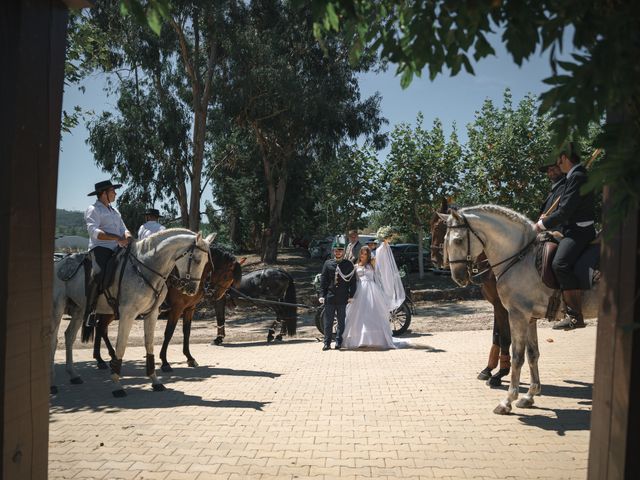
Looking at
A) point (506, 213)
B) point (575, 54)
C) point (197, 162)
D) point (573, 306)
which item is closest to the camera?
point (575, 54)

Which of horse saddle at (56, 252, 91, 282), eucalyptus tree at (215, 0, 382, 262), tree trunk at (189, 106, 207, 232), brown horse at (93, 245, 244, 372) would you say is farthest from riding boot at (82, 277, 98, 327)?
eucalyptus tree at (215, 0, 382, 262)

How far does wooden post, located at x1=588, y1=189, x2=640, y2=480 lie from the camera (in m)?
3.04

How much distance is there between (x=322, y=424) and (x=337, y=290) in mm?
6264

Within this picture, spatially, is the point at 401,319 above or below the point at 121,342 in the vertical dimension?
below

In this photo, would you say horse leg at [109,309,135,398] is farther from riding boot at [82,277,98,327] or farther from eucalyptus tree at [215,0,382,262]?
eucalyptus tree at [215,0,382,262]

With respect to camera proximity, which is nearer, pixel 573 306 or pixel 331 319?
pixel 573 306

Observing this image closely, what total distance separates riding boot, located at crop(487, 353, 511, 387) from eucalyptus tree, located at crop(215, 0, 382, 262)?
48.1ft

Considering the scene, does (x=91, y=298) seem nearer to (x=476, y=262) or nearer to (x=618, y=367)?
(x=476, y=262)

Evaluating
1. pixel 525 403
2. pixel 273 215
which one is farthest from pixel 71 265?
pixel 273 215

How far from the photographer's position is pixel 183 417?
21.6 feet

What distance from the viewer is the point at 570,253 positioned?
20.9 ft

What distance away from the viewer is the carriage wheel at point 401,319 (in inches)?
537

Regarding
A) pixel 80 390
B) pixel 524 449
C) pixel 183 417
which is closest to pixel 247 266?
pixel 80 390

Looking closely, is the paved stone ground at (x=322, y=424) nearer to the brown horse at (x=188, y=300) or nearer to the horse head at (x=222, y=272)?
the brown horse at (x=188, y=300)
